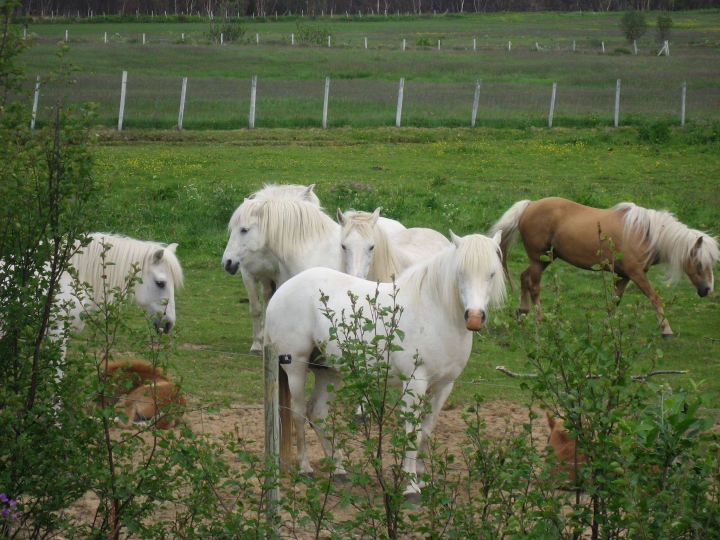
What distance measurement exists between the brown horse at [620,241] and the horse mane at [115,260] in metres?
3.95

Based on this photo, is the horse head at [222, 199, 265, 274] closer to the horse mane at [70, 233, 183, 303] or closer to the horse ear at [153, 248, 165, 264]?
the horse mane at [70, 233, 183, 303]

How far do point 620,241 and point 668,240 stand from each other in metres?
0.51

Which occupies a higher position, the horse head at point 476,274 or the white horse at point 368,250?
the horse head at point 476,274

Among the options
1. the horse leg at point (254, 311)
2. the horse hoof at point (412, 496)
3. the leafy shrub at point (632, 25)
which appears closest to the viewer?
the horse hoof at point (412, 496)

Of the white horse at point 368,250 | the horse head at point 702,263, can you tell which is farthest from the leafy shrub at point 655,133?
the white horse at point 368,250

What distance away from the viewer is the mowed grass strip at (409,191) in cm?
834

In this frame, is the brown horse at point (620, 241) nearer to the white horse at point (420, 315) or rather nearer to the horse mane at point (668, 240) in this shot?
the horse mane at point (668, 240)

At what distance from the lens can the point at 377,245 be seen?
7086 millimetres

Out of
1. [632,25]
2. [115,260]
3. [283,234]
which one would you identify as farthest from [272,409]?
[632,25]

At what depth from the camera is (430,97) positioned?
25578mm

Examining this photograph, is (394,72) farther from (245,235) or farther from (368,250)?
(368,250)

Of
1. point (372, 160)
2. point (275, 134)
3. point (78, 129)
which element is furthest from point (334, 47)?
point (78, 129)

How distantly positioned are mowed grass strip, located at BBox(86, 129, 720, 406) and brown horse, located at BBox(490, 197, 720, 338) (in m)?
0.42

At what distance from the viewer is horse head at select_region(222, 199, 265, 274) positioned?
7809 mm
